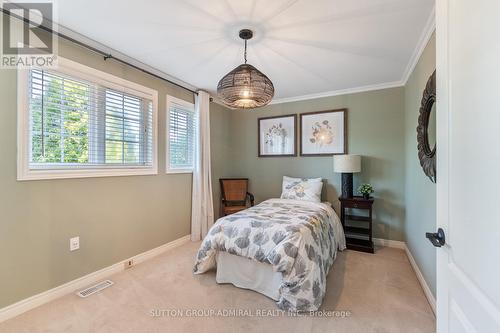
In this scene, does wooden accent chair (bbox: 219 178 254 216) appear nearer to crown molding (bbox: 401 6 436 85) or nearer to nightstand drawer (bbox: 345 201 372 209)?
nightstand drawer (bbox: 345 201 372 209)

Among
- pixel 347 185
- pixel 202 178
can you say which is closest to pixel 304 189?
pixel 347 185

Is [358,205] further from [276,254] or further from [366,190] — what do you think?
[276,254]

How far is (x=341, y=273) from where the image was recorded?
8.47 feet

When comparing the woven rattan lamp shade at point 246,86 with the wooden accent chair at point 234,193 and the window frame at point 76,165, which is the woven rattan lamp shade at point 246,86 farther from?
the wooden accent chair at point 234,193

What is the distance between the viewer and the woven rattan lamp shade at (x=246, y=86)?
1964mm

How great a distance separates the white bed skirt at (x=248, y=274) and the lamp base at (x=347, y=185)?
1900 millimetres

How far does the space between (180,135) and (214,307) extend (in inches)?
95.4

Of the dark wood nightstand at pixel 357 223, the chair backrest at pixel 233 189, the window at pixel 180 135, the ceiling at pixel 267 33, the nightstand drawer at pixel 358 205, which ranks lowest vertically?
the dark wood nightstand at pixel 357 223

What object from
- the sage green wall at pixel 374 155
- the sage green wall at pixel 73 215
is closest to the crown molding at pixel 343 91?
the sage green wall at pixel 374 155

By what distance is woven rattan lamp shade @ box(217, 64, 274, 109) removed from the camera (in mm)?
1964

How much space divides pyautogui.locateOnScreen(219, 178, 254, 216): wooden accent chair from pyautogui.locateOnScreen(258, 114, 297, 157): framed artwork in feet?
2.21
